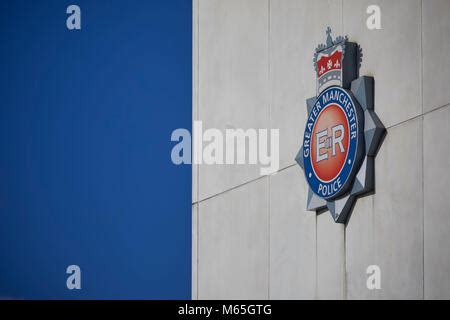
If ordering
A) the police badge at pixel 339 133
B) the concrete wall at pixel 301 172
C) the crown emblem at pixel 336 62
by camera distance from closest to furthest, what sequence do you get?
the concrete wall at pixel 301 172, the police badge at pixel 339 133, the crown emblem at pixel 336 62

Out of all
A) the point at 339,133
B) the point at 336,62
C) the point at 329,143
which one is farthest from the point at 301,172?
the point at 336,62

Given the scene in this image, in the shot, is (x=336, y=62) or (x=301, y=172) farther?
(x=301, y=172)

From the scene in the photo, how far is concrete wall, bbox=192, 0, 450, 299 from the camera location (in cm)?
714

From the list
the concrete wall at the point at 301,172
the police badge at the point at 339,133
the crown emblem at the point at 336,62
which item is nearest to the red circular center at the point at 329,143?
the police badge at the point at 339,133

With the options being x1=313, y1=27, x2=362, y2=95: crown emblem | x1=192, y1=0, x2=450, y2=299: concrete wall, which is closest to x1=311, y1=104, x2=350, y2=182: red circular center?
x1=313, y1=27, x2=362, y2=95: crown emblem

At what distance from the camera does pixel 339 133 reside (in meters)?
8.45

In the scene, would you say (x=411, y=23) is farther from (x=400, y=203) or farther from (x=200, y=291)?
(x=200, y=291)

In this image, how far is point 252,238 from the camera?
10.9 metres

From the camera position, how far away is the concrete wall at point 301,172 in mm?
7145

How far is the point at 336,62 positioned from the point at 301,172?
1.55 m

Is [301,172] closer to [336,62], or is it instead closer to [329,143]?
[329,143]

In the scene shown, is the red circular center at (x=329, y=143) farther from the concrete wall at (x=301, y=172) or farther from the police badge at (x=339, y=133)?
the concrete wall at (x=301, y=172)
